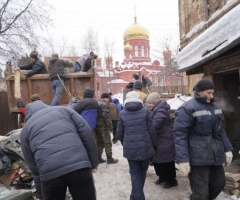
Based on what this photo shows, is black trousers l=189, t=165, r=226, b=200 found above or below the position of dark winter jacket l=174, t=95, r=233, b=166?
below

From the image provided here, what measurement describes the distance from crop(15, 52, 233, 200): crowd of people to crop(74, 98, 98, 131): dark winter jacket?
1.49 metres

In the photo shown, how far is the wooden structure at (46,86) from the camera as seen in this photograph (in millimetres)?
6770

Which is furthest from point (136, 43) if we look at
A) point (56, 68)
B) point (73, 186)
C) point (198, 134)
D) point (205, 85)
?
point (73, 186)

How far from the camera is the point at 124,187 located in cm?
451

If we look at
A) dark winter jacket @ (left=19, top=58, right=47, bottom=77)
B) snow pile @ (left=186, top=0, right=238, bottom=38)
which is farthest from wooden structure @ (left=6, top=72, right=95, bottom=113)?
snow pile @ (left=186, top=0, right=238, bottom=38)

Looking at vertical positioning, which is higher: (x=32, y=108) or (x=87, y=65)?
(x=87, y=65)

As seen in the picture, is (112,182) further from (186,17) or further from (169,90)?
(169,90)

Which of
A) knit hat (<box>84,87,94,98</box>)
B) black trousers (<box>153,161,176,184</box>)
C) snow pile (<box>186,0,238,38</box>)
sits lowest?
black trousers (<box>153,161,176,184</box>)

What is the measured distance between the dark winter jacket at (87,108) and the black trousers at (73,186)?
2753mm

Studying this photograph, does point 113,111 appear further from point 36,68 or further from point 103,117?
point 36,68

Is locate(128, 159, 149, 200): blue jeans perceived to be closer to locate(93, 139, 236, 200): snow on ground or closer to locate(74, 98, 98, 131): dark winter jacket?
locate(93, 139, 236, 200): snow on ground

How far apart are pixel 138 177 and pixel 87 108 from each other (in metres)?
2.12

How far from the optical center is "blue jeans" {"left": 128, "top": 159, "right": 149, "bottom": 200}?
3652 mm

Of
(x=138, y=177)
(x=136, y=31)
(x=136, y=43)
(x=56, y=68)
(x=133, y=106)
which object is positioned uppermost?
(x=136, y=31)
